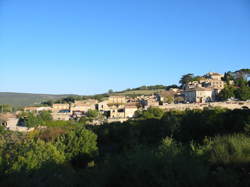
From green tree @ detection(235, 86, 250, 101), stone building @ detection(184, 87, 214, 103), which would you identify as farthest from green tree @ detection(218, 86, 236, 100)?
stone building @ detection(184, 87, 214, 103)

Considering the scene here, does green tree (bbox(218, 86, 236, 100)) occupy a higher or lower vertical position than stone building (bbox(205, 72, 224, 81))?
lower

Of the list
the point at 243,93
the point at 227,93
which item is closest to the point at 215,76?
the point at 227,93

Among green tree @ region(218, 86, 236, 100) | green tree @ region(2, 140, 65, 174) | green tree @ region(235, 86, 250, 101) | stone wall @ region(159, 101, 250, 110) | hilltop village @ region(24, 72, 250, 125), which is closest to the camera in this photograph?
green tree @ region(2, 140, 65, 174)

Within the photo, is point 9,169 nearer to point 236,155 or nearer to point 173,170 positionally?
point 173,170

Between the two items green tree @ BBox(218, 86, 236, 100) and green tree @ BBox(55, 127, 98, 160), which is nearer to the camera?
green tree @ BBox(55, 127, 98, 160)

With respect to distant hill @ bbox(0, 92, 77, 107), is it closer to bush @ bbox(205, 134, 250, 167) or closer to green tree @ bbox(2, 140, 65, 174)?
green tree @ bbox(2, 140, 65, 174)

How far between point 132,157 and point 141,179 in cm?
82

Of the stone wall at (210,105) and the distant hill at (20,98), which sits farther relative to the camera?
the distant hill at (20,98)

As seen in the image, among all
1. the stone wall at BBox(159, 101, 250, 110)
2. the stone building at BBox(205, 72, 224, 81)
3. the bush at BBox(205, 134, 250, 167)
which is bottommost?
the bush at BBox(205, 134, 250, 167)

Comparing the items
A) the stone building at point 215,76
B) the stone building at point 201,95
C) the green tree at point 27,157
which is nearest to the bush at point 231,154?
the green tree at point 27,157

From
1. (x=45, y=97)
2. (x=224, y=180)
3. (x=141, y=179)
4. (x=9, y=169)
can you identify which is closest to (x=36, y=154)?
(x=9, y=169)

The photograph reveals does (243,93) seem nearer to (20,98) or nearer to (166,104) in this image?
(166,104)

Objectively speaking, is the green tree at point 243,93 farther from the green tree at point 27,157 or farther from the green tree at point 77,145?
the green tree at point 27,157

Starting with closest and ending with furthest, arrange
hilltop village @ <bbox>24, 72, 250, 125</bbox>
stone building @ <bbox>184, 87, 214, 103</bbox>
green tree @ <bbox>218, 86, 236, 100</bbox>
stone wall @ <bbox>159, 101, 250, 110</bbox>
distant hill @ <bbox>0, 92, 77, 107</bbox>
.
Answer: stone wall @ <bbox>159, 101, 250, 110</bbox> → hilltop village @ <bbox>24, 72, 250, 125</bbox> → green tree @ <bbox>218, 86, 236, 100</bbox> → stone building @ <bbox>184, 87, 214, 103</bbox> → distant hill @ <bbox>0, 92, 77, 107</bbox>
